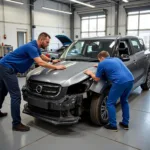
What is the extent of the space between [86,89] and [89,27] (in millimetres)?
14628

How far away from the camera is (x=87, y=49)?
13.4 ft

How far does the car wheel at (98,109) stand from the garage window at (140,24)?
12.3 meters

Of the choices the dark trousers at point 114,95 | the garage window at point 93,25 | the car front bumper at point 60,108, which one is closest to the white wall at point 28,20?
the garage window at point 93,25

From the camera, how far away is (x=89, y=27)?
1673 cm

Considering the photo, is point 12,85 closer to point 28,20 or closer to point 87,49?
point 87,49

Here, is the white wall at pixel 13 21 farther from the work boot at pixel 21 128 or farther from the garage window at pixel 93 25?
the work boot at pixel 21 128

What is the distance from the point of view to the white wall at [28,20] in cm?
1239

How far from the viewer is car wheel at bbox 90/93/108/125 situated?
303 cm

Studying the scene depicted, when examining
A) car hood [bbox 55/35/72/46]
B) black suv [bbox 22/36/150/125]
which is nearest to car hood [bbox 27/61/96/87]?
black suv [bbox 22/36/150/125]

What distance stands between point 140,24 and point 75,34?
20.1 feet

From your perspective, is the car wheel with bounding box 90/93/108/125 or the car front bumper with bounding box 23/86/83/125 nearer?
the car front bumper with bounding box 23/86/83/125

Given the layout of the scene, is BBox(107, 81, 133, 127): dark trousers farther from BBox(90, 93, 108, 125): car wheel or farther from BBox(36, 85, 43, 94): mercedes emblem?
BBox(36, 85, 43, 94): mercedes emblem

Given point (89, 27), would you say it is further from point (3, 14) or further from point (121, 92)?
point (121, 92)

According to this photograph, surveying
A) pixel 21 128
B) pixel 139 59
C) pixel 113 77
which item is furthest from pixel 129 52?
pixel 21 128
